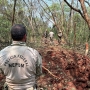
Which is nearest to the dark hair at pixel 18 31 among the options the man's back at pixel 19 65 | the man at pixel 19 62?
the man at pixel 19 62

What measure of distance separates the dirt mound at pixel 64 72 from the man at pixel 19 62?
467 centimetres

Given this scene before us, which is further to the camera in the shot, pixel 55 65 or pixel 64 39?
pixel 64 39

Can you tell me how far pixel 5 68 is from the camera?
3.09m

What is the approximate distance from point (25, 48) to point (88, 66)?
661 centimetres

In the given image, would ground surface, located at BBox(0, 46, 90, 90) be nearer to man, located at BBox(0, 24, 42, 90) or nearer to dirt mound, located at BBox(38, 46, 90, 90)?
dirt mound, located at BBox(38, 46, 90, 90)

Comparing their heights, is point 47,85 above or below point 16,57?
below

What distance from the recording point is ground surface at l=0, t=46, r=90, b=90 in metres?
7.92

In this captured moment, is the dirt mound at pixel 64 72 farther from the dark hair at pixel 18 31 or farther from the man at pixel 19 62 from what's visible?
the dark hair at pixel 18 31

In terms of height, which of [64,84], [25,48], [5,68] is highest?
[25,48]

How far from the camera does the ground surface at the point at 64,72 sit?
7922 mm

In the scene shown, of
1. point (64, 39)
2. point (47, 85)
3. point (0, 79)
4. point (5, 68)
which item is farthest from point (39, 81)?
point (64, 39)

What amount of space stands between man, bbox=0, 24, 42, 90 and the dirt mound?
4.67 meters

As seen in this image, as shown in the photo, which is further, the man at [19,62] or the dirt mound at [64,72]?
the dirt mound at [64,72]

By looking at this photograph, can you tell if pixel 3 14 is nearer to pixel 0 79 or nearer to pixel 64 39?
pixel 64 39
